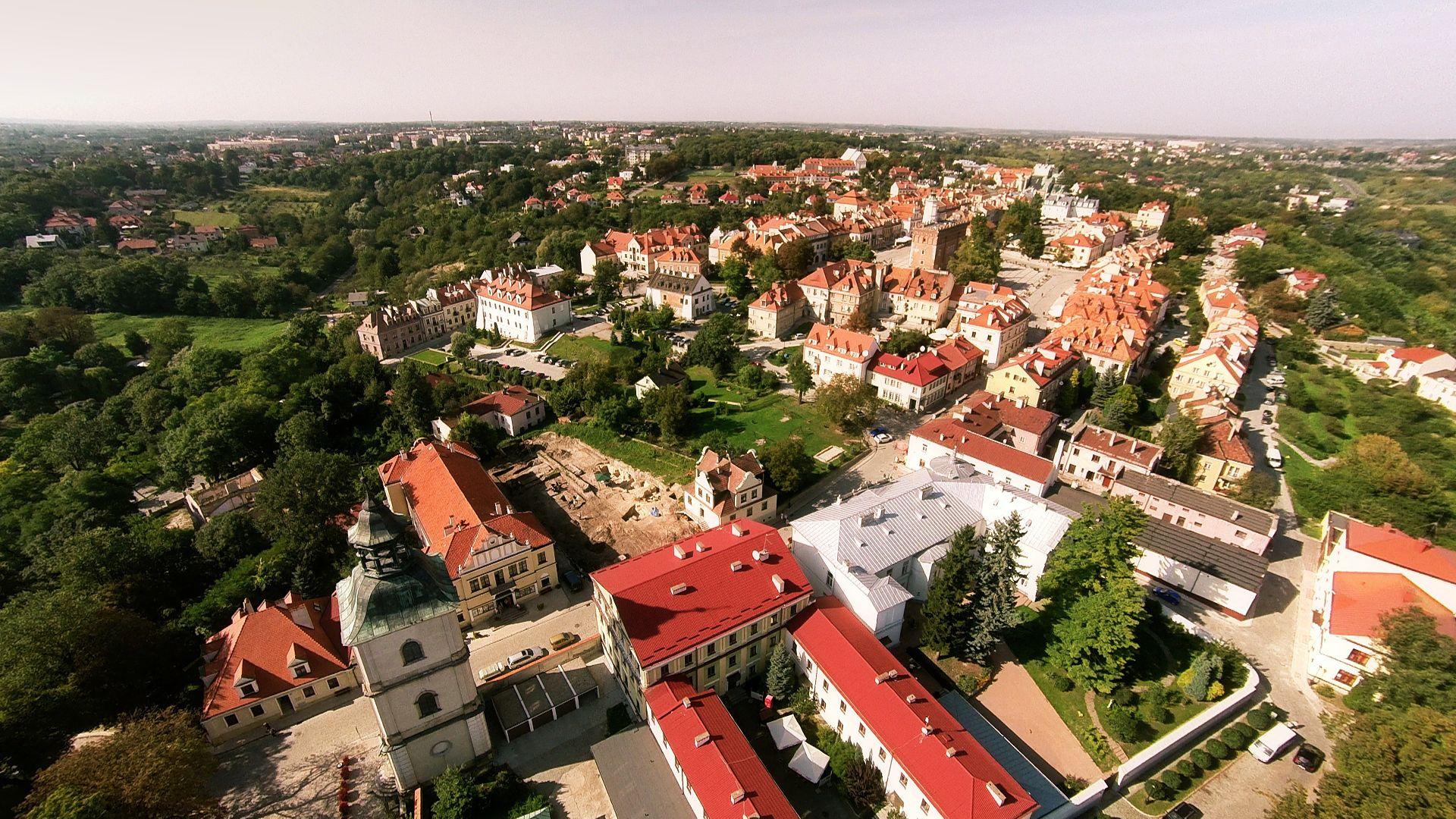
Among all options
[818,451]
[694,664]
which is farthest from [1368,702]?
[818,451]

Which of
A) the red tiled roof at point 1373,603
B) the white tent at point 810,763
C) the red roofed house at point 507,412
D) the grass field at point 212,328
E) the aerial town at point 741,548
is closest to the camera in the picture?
the aerial town at point 741,548

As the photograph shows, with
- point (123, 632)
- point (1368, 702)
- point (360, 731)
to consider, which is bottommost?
point (360, 731)

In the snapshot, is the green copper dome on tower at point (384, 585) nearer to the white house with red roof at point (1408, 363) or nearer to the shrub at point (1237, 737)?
the shrub at point (1237, 737)

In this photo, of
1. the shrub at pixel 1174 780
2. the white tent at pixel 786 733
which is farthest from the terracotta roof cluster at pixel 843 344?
the shrub at pixel 1174 780

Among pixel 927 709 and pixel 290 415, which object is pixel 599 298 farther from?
pixel 927 709

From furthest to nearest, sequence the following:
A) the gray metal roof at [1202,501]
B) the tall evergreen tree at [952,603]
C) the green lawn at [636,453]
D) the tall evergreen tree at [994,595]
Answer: the green lawn at [636,453] < the gray metal roof at [1202,501] < the tall evergreen tree at [952,603] < the tall evergreen tree at [994,595]

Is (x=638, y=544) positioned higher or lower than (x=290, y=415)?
lower

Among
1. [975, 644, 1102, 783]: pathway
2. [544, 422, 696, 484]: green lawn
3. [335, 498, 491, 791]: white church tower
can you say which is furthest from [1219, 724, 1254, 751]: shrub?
[544, 422, 696, 484]: green lawn
